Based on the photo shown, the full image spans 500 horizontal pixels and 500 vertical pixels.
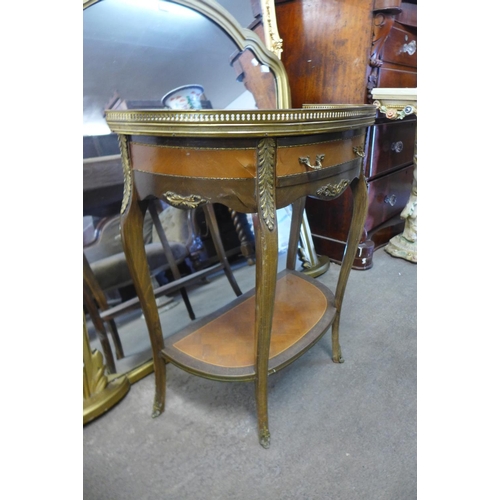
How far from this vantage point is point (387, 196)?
2.19 meters

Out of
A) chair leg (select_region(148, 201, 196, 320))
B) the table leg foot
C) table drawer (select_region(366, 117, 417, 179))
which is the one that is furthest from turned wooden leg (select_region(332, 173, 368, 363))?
the table leg foot

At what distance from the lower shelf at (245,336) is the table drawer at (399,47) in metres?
1.34

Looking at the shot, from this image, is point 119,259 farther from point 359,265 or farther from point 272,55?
point 359,265

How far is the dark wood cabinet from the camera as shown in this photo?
5.51ft

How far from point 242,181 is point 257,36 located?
1128 mm

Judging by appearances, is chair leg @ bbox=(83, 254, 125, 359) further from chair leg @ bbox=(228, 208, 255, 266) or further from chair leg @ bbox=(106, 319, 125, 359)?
chair leg @ bbox=(228, 208, 255, 266)

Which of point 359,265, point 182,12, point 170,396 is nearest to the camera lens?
point 170,396

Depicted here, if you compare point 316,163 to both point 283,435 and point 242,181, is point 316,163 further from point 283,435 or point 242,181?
point 283,435

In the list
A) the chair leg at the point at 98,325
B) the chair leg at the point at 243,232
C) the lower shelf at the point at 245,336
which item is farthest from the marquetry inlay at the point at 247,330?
the chair leg at the point at 243,232

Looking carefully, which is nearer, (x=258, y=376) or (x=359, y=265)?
(x=258, y=376)

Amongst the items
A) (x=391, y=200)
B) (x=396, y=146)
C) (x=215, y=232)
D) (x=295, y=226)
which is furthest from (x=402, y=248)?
(x=215, y=232)
